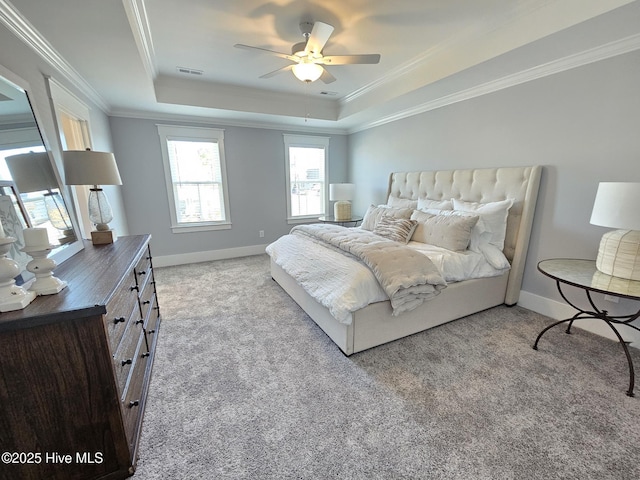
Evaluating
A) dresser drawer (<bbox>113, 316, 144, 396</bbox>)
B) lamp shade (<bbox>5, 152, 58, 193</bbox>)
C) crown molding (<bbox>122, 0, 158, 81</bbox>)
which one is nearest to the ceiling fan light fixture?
crown molding (<bbox>122, 0, 158, 81</bbox>)

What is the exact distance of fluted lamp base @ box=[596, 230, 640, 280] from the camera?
180 cm

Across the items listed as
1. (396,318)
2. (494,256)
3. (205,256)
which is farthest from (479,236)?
(205,256)

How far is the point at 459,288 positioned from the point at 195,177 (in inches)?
165

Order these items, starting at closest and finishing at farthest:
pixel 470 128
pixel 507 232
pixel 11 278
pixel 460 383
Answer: pixel 11 278
pixel 460 383
pixel 507 232
pixel 470 128

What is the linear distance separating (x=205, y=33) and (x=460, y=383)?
356cm

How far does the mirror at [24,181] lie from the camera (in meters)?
1.36

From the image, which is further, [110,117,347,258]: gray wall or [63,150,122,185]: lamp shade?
[110,117,347,258]: gray wall

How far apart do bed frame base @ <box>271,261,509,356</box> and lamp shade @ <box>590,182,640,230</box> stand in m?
1.09

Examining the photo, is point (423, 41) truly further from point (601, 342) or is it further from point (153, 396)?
point (153, 396)

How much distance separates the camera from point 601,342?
2.22m

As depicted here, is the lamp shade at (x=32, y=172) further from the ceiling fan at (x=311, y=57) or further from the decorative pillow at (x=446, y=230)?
the decorative pillow at (x=446, y=230)

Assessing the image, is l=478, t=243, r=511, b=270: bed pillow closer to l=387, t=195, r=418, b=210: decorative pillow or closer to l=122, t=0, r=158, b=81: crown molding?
l=387, t=195, r=418, b=210: decorative pillow

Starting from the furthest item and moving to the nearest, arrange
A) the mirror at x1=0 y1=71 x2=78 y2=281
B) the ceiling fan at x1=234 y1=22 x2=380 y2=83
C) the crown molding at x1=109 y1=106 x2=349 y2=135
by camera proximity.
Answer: the crown molding at x1=109 y1=106 x2=349 y2=135
the ceiling fan at x1=234 y1=22 x2=380 y2=83
the mirror at x1=0 y1=71 x2=78 y2=281

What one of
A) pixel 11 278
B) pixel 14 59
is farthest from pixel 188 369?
pixel 14 59
